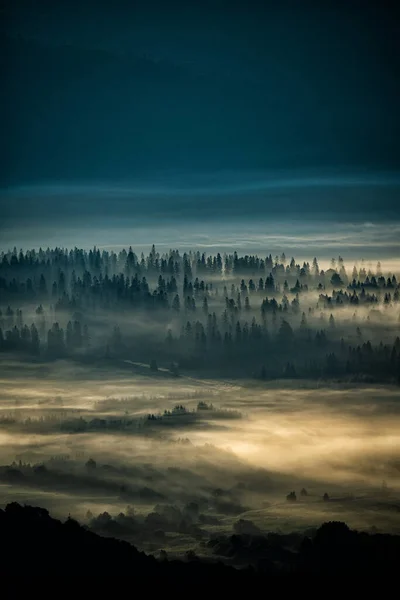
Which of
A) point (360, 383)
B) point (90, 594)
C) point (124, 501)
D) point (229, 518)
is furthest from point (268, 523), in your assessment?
point (360, 383)

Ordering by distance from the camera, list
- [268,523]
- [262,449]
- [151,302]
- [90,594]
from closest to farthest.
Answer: [90,594]
[268,523]
[262,449]
[151,302]

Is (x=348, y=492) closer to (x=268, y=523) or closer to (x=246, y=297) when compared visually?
(x=268, y=523)

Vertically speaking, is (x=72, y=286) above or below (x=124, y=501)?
above

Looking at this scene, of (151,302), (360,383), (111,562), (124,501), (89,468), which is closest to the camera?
(111,562)

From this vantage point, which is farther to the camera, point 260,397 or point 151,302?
point 151,302

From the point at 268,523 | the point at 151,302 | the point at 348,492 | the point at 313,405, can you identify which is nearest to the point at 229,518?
the point at 268,523

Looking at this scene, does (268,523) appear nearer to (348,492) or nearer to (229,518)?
(229,518)
